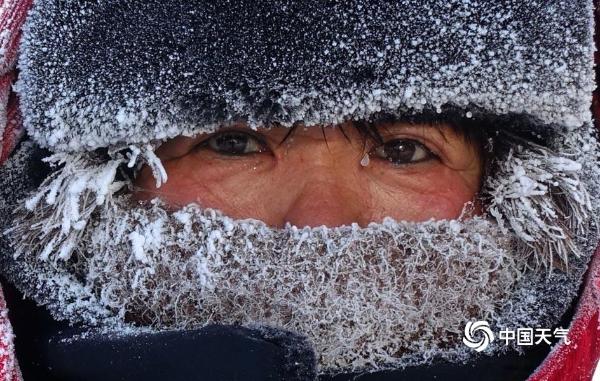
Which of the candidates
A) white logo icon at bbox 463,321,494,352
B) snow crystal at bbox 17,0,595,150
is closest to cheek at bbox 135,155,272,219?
snow crystal at bbox 17,0,595,150

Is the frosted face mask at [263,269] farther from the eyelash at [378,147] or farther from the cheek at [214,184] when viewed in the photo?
the eyelash at [378,147]

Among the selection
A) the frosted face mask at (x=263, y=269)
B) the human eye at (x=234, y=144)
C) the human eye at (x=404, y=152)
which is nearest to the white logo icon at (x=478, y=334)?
the frosted face mask at (x=263, y=269)

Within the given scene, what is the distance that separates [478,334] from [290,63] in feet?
1.80

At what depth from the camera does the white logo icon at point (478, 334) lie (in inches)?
53.9

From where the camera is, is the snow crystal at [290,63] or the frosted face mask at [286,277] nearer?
the snow crystal at [290,63]

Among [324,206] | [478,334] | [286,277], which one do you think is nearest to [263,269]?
[286,277]

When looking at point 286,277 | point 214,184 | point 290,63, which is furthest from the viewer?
point 214,184

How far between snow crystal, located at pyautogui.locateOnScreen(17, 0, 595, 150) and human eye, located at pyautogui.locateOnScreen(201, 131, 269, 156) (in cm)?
21

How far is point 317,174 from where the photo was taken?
1.40m

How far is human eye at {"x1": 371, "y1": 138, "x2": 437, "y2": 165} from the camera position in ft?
4.77

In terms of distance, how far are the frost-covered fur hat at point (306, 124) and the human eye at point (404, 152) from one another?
122 mm

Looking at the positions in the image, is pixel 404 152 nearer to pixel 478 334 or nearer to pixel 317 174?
pixel 317 174

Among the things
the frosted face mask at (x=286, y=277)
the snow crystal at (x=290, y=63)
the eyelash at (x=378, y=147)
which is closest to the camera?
the snow crystal at (x=290, y=63)

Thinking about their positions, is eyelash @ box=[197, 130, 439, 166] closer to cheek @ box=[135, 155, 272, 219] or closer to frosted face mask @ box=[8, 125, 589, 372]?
cheek @ box=[135, 155, 272, 219]
